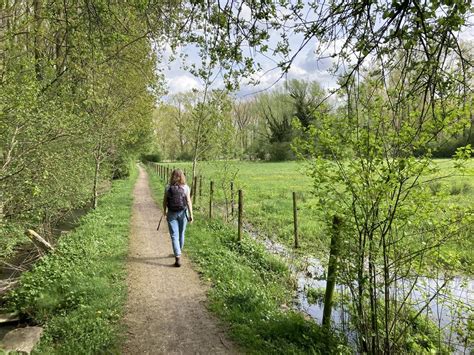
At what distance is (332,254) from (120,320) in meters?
3.31

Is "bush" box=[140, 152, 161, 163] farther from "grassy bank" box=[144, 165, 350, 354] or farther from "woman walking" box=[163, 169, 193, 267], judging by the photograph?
"woman walking" box=[163, 169, 193, 267]

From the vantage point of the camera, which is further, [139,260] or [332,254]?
[139,260]

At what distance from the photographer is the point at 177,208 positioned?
7.46m

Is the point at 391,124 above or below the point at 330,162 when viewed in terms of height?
above

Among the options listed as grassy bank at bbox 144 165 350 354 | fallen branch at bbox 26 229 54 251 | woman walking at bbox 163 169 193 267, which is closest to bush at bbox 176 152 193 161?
grassy bank at bbox 144 165 350 354

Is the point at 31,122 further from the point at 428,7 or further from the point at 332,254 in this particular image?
the point at 428,7

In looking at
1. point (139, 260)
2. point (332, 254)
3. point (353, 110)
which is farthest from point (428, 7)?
point (139, 260)

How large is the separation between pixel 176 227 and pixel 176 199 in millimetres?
619

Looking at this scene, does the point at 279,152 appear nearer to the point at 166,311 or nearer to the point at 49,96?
the point at 49,96

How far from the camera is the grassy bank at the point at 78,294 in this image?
4.72 metres

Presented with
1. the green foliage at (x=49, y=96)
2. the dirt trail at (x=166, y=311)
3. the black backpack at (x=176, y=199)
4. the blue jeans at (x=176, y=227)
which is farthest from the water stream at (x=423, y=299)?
the green foliage at (x=49, y=96)

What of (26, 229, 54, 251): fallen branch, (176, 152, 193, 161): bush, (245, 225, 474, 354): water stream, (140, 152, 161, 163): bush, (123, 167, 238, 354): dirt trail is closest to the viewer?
(245, 225, 474, 354): water stream

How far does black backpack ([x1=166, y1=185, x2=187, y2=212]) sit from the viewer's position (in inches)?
293

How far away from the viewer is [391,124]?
12.6 feet
